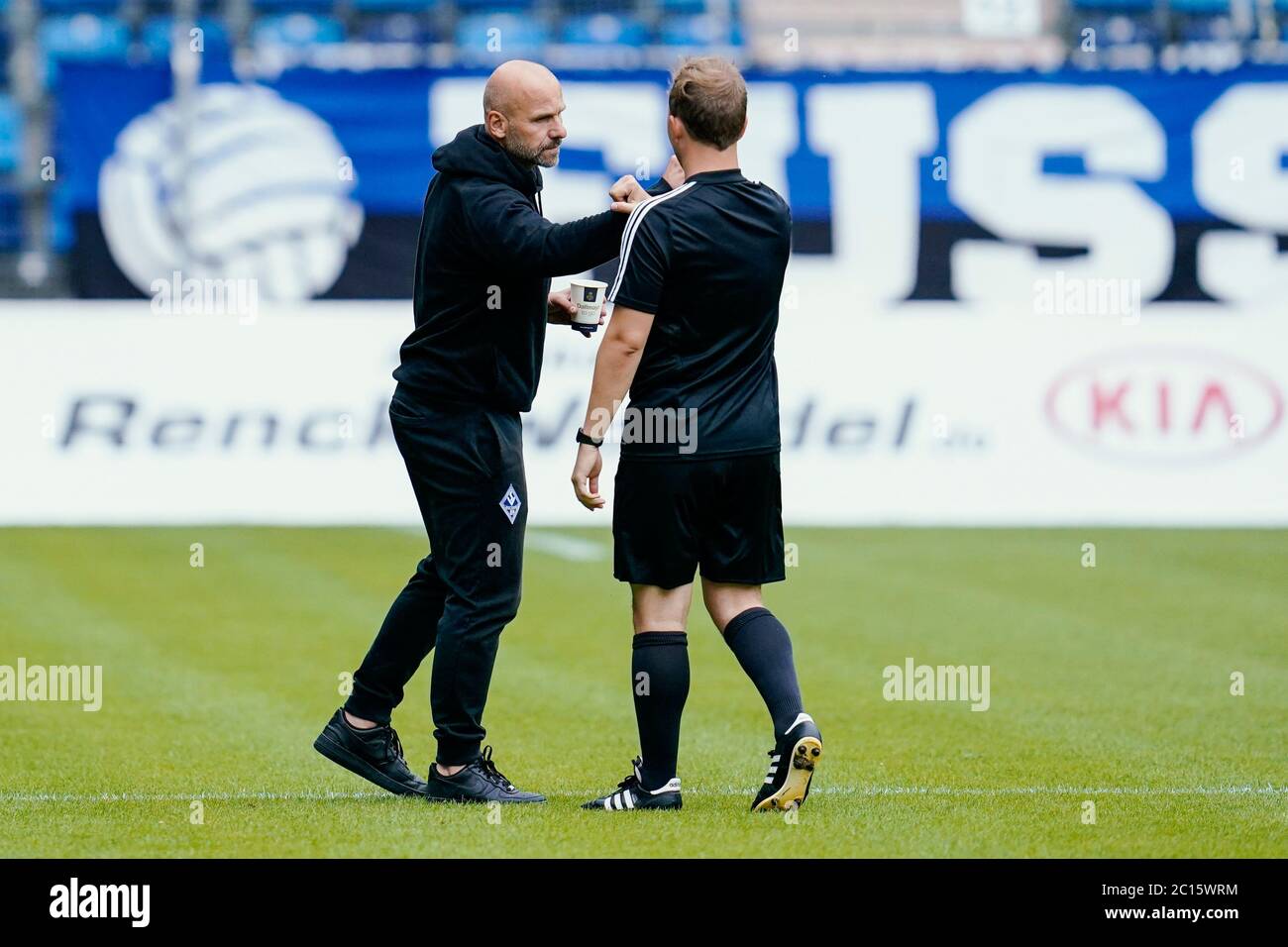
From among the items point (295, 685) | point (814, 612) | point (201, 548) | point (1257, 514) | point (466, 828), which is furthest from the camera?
point (1257, 514)

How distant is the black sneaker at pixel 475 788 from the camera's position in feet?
19.7

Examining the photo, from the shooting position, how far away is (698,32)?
2072 cm

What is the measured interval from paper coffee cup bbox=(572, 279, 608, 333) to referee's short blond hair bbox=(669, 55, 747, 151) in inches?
27.4

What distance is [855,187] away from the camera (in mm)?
15648

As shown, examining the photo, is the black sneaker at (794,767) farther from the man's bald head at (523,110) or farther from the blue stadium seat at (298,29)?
the blue stadium seat at (298,29)

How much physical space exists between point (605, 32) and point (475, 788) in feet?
50.1

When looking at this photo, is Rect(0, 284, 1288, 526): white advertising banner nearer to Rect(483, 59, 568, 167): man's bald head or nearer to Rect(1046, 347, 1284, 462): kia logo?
Rect(1046, 347, 1284, 462): kia logo

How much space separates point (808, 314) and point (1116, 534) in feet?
9.44

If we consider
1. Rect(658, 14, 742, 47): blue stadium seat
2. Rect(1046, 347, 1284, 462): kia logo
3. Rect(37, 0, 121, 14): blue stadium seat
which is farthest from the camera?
Rect(37, 0, 121, 14): blue stadium seat

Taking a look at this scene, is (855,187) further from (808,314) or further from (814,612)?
(814,612)

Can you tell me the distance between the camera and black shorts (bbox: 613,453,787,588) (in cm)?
579

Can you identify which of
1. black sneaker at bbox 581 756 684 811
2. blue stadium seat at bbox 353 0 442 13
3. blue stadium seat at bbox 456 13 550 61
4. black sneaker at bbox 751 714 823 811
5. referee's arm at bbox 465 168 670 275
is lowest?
black sneaker at bbox 581 756 684 811

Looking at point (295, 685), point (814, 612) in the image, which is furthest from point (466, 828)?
point (814, 612)

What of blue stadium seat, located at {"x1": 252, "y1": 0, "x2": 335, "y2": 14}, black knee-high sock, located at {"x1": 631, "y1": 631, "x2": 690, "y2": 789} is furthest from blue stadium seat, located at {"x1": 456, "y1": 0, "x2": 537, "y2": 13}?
black knee-high sock, located at {"x1": 631, "y1": 631, "x2": 690, "y2": 789}
